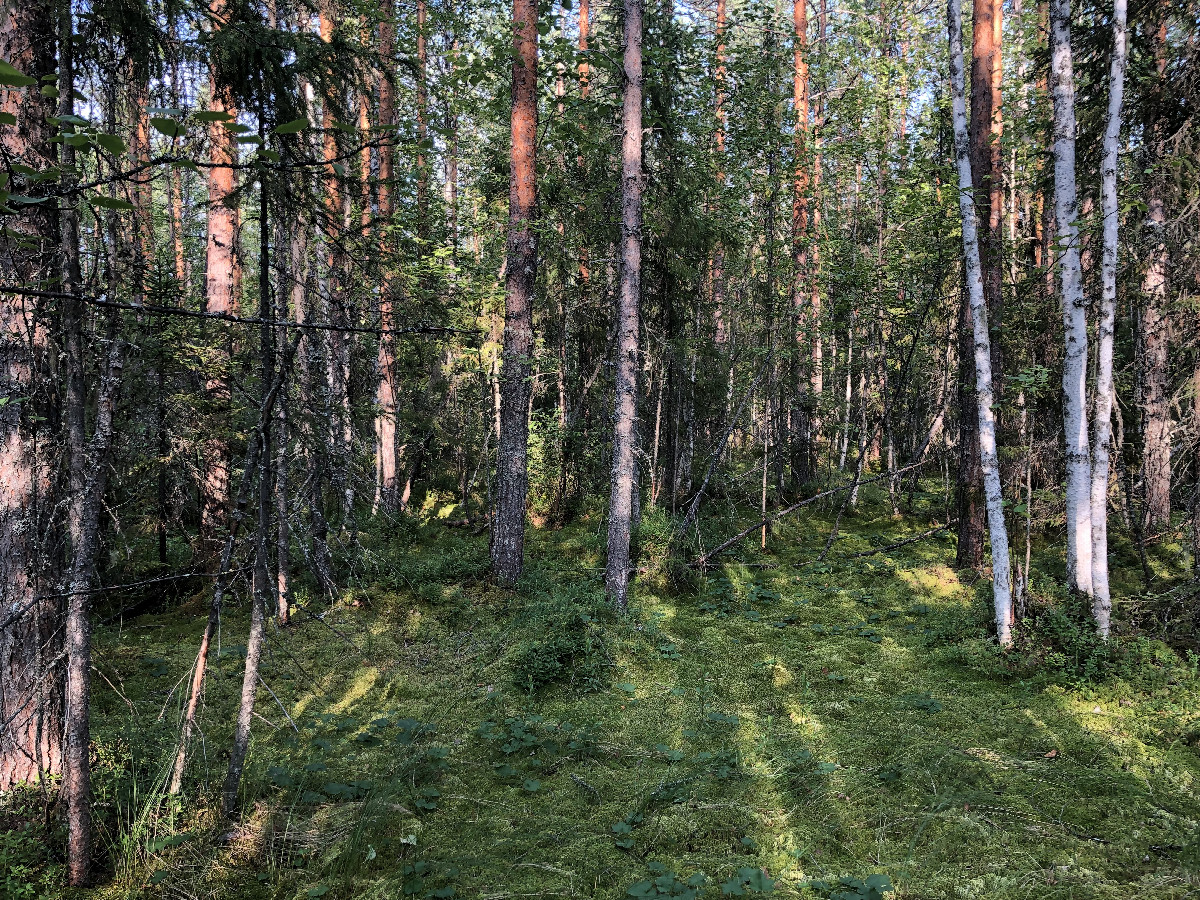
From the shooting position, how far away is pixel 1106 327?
6.21 metres

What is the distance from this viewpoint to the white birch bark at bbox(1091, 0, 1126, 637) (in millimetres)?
6086

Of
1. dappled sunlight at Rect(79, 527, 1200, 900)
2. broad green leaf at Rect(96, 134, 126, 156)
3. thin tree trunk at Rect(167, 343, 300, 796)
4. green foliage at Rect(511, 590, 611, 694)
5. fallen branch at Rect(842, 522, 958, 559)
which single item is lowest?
dappled sunlight at Rect(79, 527, 1200, 900)

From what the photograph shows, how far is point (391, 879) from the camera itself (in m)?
3.71

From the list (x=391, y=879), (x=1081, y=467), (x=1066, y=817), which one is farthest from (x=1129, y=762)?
(x=391, y=879)

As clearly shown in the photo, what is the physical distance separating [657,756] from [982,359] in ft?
16.6

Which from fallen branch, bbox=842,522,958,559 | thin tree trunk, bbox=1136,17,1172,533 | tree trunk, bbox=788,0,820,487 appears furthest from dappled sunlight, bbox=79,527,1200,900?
tree trunk, bbox=788,0,820,487

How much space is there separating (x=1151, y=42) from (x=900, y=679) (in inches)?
340

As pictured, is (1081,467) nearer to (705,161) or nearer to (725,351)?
(705,161)

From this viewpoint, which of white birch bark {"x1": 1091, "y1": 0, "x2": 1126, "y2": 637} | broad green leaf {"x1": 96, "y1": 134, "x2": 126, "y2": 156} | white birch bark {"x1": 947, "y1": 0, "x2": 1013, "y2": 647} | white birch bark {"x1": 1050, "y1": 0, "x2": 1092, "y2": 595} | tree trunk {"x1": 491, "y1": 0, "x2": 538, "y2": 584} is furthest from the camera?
tree trunk {"x1": 491, "y1": 0, "x2": 538, "y2": 584}

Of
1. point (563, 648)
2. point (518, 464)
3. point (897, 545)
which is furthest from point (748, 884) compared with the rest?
point (897, 545)

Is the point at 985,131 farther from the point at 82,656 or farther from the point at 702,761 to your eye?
the point at 82,656

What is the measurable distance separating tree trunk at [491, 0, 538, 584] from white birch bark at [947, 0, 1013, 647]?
17.0ft

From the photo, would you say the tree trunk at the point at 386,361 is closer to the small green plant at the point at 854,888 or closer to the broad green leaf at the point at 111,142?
the small green plant at the point at 854,888

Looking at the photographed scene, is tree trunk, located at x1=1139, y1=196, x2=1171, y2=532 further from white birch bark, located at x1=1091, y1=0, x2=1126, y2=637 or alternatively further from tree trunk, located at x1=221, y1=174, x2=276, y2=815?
tree trunk, located at x1=221, y1=174, x2=276, y2=815
